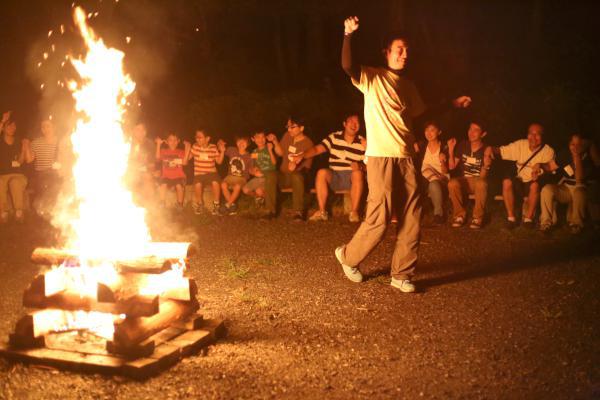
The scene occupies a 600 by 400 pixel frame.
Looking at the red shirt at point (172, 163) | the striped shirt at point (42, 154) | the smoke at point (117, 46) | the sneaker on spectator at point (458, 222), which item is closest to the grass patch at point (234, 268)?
the sneaker on spectator at point (458, 222)

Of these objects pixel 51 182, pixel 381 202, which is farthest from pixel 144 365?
pixel 51 182

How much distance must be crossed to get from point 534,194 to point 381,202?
440cm

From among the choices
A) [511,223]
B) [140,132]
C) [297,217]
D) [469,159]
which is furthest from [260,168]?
[511,223]

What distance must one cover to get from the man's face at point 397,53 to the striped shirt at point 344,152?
4757mm

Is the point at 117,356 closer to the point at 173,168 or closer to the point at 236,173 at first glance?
the point at 236,173

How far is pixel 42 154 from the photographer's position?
1187 cm

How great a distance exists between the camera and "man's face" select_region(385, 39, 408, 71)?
6.27 meters

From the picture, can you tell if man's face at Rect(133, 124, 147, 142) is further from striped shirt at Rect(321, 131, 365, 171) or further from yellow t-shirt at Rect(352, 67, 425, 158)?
yellow t-shirt at Rect(352, 67, 425, 158)

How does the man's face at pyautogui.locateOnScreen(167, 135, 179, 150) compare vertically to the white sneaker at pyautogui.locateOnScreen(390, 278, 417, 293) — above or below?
above

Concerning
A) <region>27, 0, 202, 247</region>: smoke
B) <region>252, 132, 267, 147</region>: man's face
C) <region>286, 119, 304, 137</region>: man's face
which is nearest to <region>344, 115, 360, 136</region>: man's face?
<region>286, 119, 304, 137</region>: man's face

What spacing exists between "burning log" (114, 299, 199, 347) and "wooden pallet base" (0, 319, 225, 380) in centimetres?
10

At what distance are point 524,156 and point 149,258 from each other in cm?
715

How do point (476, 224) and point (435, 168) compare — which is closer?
point (476, 224)

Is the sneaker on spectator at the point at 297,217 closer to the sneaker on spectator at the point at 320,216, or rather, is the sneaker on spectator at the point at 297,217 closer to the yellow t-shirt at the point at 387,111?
the sneaker on spectator at the point at 320,216
